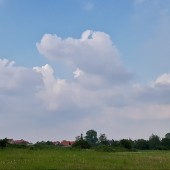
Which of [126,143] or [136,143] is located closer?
[126,143]

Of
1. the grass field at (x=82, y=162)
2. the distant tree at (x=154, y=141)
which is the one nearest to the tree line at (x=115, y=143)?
the distant tree at (x=154, y=141)

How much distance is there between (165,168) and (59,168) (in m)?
6.29

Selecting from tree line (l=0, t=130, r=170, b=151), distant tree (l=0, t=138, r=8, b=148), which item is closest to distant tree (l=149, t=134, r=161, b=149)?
tree line (l=0, t=130, r=170, b=151)

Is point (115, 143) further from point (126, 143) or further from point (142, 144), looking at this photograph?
point (142, 144)

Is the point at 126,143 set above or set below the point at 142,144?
below

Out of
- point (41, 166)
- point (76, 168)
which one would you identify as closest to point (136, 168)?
point (76, 168)

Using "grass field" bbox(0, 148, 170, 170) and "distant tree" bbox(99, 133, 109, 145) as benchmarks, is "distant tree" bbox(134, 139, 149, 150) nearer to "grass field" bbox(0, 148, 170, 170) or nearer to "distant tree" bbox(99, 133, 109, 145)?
"distant tree" bbox(99, 133, 109, 145)

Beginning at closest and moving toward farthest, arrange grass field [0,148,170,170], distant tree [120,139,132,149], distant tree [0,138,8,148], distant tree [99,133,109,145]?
grass field [0,148,170,170] → distant tree [0,138,8,148] → distant tree [120,139,132,149] → distant tree [99,133,109,145]

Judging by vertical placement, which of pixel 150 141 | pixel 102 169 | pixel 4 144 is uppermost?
pixel 150 141

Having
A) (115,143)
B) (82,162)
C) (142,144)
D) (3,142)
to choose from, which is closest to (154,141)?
(142,144)

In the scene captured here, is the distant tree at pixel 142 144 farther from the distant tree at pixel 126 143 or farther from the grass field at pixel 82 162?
the grass field at pixel 82 162

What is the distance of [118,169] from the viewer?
22594mm

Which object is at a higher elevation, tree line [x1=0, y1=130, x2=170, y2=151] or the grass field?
tree line [x1=0, y1=130, x2=170, y2=151]

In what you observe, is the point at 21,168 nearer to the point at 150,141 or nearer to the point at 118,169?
the point at 118,169
